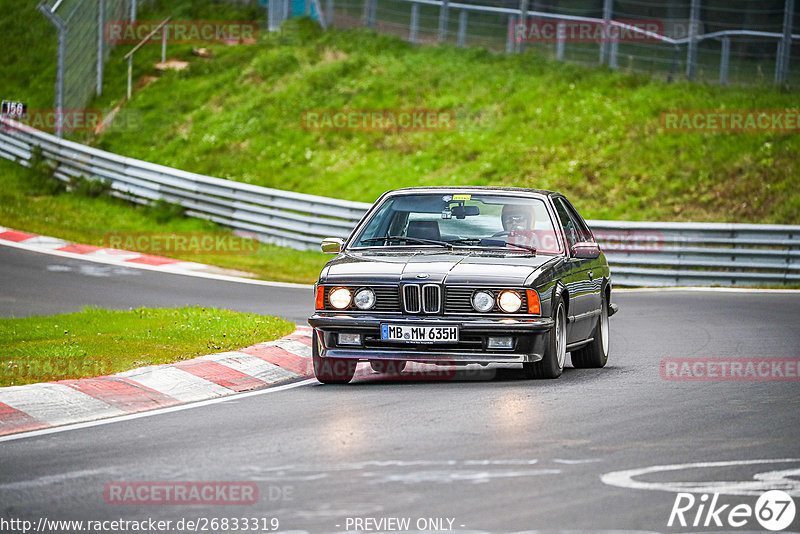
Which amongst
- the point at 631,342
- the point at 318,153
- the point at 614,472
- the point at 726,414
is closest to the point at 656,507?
the point at 614,472

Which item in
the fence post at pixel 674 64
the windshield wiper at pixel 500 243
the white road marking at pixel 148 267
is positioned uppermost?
the fence post at pixel 674 64

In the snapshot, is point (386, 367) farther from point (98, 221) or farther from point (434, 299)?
point (98, 221)

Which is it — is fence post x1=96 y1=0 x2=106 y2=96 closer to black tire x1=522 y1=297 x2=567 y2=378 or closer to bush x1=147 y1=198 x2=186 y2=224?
bush x1=147 y1=198 x2=186 y2=224

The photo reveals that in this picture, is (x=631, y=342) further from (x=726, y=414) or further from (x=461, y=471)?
(x=461, y=471)

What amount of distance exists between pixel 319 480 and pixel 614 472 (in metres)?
1.52

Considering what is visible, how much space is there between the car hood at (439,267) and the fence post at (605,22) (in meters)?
21.1

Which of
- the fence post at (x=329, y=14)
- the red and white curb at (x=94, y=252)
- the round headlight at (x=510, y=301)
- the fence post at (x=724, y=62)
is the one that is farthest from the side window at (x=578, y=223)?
the fence post at (x=329, y=14)

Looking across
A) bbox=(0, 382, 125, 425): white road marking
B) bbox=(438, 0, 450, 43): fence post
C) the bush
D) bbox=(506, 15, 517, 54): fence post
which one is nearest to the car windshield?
bbox=(0, 382, 125, 425): white road marking

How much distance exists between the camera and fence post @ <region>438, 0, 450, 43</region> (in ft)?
117

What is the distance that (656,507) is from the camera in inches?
237

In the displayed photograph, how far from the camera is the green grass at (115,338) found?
1039 centimetres

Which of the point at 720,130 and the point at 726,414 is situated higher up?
the point at 720,130

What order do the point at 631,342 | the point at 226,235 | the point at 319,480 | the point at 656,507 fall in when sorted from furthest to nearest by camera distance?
the point at 226,235, the point at 631,342, the point at 319,480, the point at 656,507

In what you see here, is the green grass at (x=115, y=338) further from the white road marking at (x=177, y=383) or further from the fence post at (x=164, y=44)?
the fence post at (x=164, y=44)
